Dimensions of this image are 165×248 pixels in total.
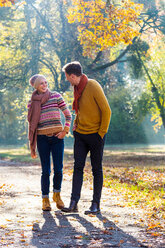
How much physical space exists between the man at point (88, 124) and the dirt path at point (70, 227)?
1.30ft

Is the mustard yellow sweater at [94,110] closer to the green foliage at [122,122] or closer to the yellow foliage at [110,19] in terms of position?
the yellow foliage at [110,19]

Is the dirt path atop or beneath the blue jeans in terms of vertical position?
beneath

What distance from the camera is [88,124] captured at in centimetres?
602

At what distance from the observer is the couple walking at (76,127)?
6023mm

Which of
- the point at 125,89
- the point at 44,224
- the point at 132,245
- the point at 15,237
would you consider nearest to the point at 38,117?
the point at 44,224

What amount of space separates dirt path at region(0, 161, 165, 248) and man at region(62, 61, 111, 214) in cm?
40

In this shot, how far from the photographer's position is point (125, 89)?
42000 mm

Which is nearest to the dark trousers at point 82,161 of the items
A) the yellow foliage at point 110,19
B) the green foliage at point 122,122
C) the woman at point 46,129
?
the woman at point 46,129

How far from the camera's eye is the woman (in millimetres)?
6355

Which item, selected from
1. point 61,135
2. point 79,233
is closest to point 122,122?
point 61,135

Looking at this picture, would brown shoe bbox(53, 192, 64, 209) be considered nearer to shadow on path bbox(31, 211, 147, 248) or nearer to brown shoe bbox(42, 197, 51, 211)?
brown shoe bbox(42, 197, 51, 211)

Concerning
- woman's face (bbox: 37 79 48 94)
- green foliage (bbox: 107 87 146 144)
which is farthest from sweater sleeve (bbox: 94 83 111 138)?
green foliage (bbox: 107 87 146 144)

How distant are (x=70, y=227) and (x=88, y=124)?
1.49 m

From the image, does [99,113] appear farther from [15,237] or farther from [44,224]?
[15,237]
